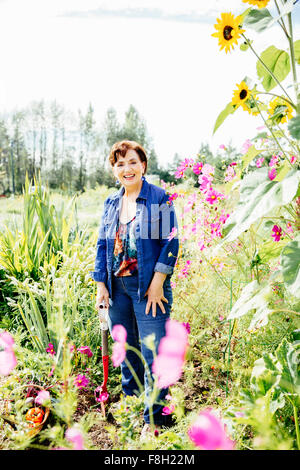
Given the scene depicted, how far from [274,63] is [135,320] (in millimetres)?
1422

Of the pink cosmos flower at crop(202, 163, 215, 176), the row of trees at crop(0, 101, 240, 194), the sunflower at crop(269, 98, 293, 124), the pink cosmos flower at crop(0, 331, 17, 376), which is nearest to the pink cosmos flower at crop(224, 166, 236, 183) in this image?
the pink cosmos flower at crop(202, 163, 215, 176)

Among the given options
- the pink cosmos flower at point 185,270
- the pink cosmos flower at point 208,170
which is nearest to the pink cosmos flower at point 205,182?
the pink cosmos flower at point 208,170

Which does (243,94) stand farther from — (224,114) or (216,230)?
(216,230)

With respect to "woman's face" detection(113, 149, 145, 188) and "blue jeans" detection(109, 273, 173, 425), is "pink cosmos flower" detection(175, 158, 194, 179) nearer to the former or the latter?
"woman's face" detection(113, 149, 145, 188)

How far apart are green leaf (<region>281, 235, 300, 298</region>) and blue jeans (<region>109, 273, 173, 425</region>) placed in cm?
81

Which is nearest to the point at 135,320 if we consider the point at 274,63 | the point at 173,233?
the point at 173,233

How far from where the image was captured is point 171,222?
173 centimetres

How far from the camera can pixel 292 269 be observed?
102 centimetres

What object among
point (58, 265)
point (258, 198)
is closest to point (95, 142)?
point (58, 265)

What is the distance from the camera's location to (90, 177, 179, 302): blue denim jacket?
5.52ft

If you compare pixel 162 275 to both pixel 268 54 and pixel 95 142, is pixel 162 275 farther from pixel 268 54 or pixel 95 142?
pixel 95 142

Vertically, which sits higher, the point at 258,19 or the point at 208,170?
the point at 258,19

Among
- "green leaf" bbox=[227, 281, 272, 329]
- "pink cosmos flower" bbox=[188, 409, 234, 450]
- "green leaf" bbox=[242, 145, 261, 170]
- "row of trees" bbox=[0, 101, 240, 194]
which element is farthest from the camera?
"row of trees" bbox=[0, 101, 240, 194]

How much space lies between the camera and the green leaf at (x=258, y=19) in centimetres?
121
